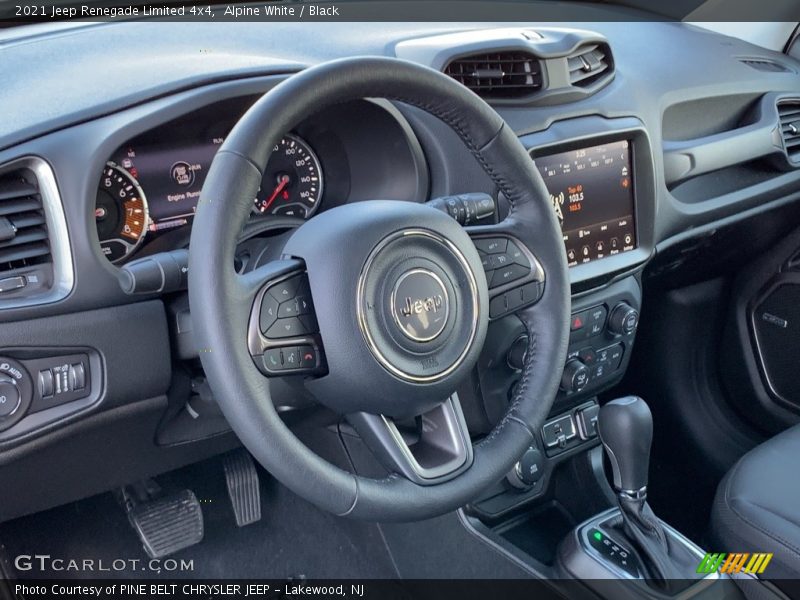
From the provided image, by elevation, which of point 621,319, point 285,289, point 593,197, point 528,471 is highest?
point 285,289

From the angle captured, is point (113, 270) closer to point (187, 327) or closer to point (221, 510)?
point (187, 327)

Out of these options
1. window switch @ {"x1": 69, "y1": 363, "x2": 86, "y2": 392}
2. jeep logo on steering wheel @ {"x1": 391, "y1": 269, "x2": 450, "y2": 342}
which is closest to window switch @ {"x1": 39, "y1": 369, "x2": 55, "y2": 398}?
window switch @ {"x1": 69, "y1": 363, "x2": 86, "y2": 392}

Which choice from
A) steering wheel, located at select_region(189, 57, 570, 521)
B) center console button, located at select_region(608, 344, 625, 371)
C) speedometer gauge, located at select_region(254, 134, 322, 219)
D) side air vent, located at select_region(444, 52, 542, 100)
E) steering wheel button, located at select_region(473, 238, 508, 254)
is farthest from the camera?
center console button, located at select_region(608, 344, 625, 371)

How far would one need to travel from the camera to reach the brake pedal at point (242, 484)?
1979mm

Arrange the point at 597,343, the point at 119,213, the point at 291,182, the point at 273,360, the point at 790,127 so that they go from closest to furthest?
the point at 273,360 < the point at 119,213 < the point at 291,182 < the point at 597,343 < the point at 790,127

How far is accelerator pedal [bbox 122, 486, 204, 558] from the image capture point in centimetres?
188

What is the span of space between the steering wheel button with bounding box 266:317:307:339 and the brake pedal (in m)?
0.88

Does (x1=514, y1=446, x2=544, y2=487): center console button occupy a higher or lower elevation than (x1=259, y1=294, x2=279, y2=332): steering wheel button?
lower

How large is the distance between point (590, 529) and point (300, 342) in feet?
2.68

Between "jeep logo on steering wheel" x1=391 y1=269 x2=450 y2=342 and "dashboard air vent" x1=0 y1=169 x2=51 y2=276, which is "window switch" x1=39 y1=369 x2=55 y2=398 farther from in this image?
"jeep logo on steering wheel" x1=391 y1=269 x2=450 y2=342

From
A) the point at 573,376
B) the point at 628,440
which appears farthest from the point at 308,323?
the point at 573,376

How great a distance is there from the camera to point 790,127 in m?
2.29

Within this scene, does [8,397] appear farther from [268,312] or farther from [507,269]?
[507,269]

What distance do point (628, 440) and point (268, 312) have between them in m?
0.73
